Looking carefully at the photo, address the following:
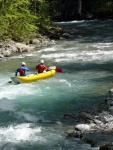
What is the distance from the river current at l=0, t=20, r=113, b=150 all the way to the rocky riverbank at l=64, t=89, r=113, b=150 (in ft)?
0.99

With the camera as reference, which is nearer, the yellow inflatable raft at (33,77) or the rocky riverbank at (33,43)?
the yellow inflatable raft at (33,77)

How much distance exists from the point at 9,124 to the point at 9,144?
5.35 ft

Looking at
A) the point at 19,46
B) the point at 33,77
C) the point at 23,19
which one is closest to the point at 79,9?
the point at 23,19

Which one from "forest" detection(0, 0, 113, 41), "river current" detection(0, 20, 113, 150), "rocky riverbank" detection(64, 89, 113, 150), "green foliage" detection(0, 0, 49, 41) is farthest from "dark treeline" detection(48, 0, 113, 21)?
"rocky riverbank" detection(64, 89, 113, 150)

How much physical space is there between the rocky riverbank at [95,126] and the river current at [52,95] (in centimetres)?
30

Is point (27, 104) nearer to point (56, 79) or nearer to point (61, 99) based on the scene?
point (61, 99)

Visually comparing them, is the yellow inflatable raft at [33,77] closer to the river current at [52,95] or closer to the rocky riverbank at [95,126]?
the river current at [52,95]

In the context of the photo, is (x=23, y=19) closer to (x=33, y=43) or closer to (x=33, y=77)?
(x=33, y=43)

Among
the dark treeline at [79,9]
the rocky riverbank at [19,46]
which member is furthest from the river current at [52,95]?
the dark treeline at [79,9]

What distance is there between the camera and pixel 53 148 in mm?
10242

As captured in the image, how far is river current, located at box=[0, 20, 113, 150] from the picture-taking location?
1090 cm

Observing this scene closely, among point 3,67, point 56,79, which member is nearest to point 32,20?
point 3,67

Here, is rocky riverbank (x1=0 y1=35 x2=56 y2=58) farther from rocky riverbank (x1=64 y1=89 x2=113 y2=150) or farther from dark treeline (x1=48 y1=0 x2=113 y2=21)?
dark treeline (x1=48 y1=0 x2=113 y2=21)

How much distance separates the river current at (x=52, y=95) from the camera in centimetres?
1090
